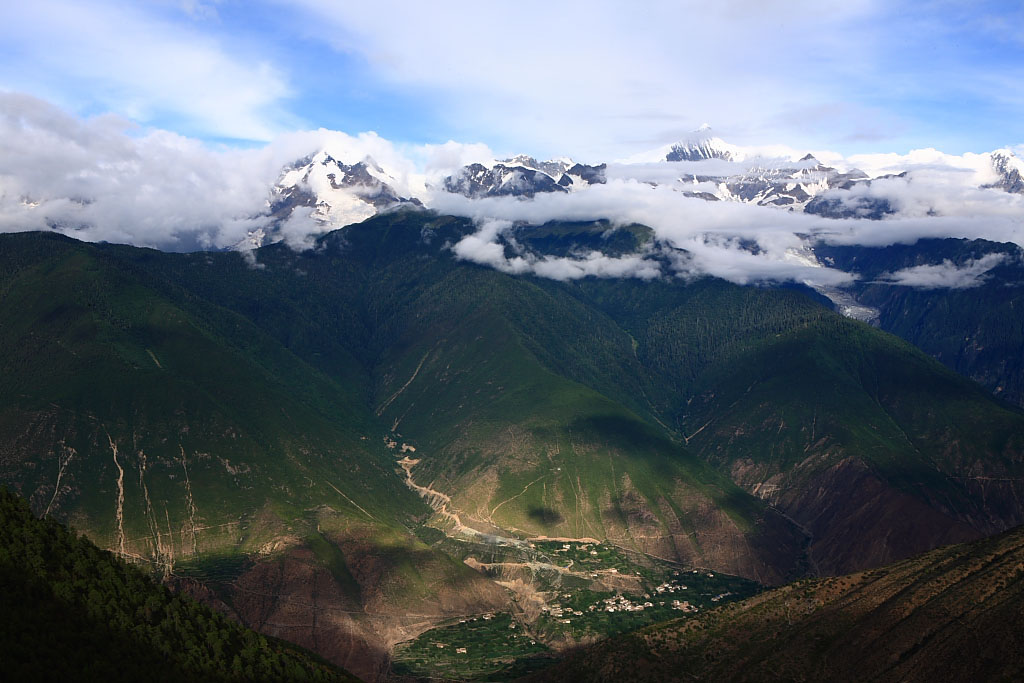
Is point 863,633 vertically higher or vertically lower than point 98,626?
lower

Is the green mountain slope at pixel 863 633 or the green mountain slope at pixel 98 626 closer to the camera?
the green mountain slope at pixel 98 626

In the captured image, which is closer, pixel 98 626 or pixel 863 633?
pixel 98 626

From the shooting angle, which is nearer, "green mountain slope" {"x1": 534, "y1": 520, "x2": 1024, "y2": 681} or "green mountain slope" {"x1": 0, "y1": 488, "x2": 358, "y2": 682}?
"green mountain slope" {"x1": 0, "y1": 488, "x2": 358, "y2": 682}
